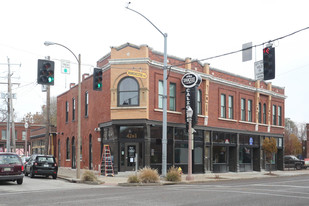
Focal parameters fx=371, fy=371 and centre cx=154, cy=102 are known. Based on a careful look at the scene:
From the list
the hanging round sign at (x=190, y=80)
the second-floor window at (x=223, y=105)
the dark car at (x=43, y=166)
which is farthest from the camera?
the second-floor window at (x=223, y=105)

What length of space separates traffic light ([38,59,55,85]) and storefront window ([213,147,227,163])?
18.8m

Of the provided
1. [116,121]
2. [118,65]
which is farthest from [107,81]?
[116,121]

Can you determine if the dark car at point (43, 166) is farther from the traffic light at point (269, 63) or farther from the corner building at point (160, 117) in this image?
the traffic light at point (269, 63)

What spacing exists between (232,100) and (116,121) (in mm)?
13259

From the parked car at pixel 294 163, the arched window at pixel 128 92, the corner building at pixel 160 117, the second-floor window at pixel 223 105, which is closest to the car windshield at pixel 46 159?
the corner building at pixel 160 117

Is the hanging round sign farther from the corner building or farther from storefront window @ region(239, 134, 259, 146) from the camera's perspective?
storefront window @ region(239, 134, 259, 146)

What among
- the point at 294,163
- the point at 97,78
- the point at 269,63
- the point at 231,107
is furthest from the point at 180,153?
the point at 294,163

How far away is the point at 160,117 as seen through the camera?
2700 centimetres

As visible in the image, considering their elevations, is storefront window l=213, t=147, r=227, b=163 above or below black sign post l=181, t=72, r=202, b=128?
below

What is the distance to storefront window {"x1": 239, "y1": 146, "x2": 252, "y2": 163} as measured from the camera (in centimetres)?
3544

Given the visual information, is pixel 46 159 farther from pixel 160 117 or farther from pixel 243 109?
pixel 243 109

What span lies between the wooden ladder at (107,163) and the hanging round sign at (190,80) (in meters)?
7.27

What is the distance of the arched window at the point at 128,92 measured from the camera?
86.1 feet

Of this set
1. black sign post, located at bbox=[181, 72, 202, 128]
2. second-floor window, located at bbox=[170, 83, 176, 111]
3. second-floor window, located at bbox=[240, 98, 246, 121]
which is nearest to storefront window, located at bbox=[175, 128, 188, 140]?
black sign post, located at bbox=[181, 72, 202, 128]
